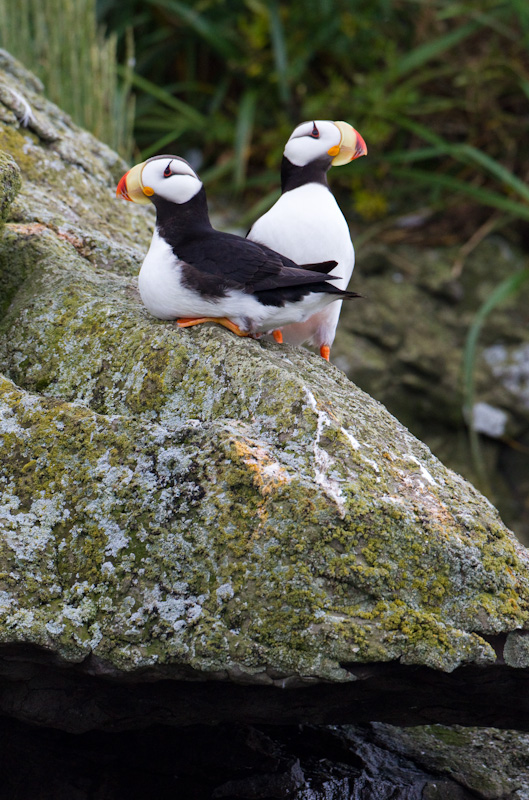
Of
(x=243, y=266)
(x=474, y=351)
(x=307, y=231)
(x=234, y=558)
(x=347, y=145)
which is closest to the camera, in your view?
(x=234, y=558)

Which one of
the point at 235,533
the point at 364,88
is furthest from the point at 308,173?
the point at 364,88

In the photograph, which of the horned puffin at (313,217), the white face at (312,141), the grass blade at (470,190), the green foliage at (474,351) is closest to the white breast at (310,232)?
the horned puffin at (313,217)

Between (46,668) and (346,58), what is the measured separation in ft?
20.0

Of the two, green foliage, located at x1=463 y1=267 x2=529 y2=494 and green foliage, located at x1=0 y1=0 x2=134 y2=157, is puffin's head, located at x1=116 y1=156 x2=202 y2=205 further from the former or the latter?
green foliage, located at x1=463 y1=267 x2=529 y2=494

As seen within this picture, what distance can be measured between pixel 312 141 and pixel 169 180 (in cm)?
73

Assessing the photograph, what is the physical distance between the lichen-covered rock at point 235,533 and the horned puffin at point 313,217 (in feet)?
2.06

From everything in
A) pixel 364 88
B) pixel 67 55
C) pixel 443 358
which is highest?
pixel 364 88

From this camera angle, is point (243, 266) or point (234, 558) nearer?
point (234, 558)

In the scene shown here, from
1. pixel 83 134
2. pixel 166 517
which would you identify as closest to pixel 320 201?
pixel 166 517

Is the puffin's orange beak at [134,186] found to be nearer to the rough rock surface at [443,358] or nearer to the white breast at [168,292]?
the white breast at [168,292]

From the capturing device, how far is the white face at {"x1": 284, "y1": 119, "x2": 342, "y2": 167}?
3443mm

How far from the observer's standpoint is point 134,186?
3064mm

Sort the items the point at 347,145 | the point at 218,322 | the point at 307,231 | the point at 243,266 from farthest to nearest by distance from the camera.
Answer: the point at 347,145
the point at 307,231
the point at 218,322
the point at 243,266

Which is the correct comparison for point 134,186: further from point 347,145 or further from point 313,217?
point 347,145
